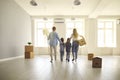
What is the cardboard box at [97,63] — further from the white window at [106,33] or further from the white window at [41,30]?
the white window at [41,30]

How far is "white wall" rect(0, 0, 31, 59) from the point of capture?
1051cm

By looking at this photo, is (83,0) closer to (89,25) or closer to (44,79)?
(89,25)

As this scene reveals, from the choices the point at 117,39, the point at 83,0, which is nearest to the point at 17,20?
the point at 83,0

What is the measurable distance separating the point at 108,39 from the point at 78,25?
2525mm

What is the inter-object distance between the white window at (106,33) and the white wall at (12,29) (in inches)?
232

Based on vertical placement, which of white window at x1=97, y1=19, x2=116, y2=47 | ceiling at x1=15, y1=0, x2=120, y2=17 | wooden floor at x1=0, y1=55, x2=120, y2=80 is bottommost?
wooden floor at x1=0, y1=55, x2=120, y2=80

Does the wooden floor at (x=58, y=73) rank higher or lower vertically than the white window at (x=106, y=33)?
lower

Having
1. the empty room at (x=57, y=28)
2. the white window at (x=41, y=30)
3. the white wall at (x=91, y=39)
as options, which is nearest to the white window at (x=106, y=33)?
the empty room at (x=57, y=28)

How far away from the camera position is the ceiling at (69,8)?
42.3 feet

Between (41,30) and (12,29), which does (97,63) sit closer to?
(12,29)

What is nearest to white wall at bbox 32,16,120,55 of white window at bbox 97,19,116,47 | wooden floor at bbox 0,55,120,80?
white window at bbox 97,19,116,47

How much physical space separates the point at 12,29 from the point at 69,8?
14.1ft

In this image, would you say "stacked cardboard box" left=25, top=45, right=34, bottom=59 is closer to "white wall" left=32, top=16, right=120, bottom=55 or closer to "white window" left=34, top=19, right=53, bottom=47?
"white wall" left=32, top=16, right=120, bottom=55

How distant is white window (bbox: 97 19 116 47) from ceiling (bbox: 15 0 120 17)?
1529 millimetres
